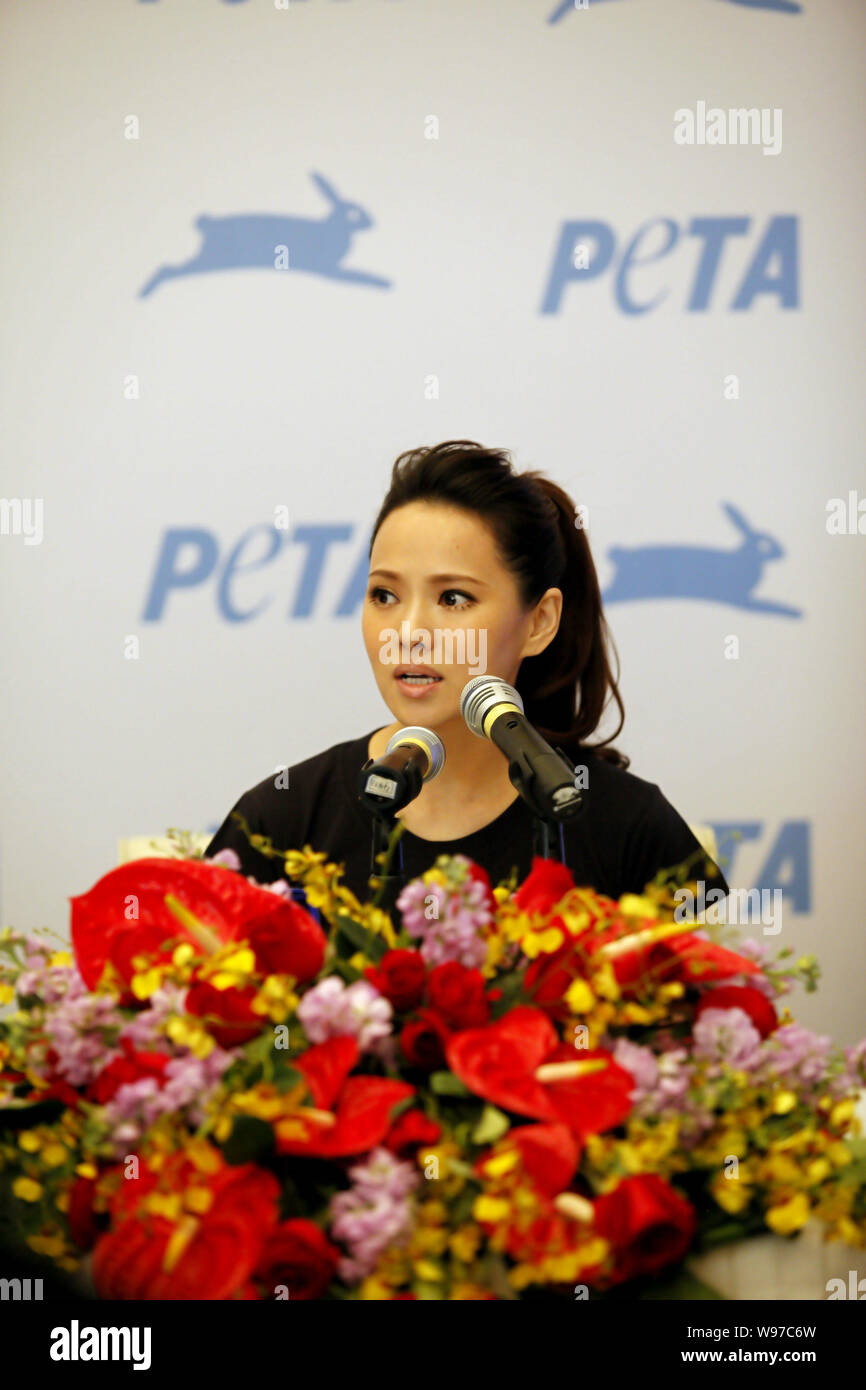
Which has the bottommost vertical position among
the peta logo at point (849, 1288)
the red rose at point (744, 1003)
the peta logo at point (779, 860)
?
the peta logo at point (849, 1288)

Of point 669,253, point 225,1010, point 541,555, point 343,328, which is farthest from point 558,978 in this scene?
point 669,253

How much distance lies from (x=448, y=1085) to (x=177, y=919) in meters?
0.18

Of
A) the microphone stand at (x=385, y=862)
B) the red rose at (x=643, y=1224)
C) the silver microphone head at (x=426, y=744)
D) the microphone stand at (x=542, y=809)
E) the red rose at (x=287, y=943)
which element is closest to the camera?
the red rose at (x=643, y=1224)

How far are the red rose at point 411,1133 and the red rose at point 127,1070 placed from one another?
11 cm

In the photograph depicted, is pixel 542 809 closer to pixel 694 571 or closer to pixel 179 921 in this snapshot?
pixel 179 921

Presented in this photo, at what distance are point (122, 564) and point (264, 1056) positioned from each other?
240cm

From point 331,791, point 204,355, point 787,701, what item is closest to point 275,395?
point 204,355

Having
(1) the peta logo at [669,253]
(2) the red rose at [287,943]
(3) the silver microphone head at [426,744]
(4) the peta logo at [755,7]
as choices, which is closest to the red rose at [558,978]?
(2) the red rose at [287,943]

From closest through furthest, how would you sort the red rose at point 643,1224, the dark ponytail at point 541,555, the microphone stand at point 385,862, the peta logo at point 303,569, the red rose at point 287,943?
the red rose at point 643,1224 < the red rose at point 287,943 < the microphone stand at point 385,862 < the dark ponytail at point 541,555 < the peta logo at point 303,569

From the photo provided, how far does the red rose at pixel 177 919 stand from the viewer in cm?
64

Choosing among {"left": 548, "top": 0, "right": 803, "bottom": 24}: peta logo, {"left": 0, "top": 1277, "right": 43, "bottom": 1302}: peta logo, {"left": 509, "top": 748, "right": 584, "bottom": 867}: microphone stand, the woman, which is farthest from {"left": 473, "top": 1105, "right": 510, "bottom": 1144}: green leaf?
{"left": 548, "top": 0, "right": 803, "bottom": 24}: peta logo

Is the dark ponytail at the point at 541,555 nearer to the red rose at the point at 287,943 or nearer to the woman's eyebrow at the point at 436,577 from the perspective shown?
the woman's eyebrow at the point at 436,577

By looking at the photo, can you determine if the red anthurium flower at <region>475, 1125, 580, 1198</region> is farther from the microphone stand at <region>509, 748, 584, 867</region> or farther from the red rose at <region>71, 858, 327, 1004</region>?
the microphone stand at <region>509, 748, 584, 867</region>
